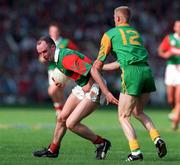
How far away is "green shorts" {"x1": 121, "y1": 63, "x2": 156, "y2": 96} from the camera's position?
12.3 metres

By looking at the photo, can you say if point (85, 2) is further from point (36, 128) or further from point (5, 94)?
point (36, 128)

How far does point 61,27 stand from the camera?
3512 cm

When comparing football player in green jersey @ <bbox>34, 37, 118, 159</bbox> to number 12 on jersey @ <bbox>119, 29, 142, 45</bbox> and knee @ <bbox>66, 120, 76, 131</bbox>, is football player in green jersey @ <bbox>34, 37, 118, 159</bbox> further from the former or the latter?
number 12 on jersey @ <bbox>119, 29, 142, 45</bbox>

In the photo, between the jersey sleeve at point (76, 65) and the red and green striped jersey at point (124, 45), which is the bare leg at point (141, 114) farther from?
the jersey sleeve at point (76, 65)

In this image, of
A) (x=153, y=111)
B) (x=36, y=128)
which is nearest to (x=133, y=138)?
(x=36, y=128)

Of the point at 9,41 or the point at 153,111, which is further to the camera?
the point at 9,41

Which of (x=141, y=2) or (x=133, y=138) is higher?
(x=133, y=138)

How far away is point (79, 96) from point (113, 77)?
19995mm

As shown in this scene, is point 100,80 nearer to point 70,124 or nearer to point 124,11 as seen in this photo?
point 70,124

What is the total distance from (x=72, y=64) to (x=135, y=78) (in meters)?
1.02

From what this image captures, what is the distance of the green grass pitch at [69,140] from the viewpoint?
477 inches

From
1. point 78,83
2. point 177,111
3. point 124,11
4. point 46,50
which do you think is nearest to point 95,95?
point 78,83

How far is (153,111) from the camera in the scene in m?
28.2

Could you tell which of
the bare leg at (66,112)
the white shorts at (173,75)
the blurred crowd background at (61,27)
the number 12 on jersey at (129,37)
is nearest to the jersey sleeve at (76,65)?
the bare leg at (66,112)
